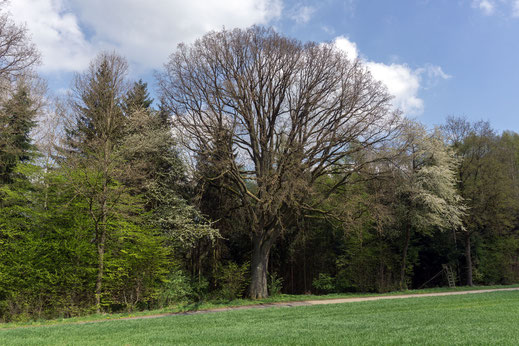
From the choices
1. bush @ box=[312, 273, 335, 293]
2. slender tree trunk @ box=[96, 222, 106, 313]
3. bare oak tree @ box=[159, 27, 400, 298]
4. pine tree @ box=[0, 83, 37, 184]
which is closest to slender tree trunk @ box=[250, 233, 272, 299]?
bare oak tree @ box=[159, 27, 400, 298]

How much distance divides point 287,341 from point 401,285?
17.0 m

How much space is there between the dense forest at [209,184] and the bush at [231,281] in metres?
0.10

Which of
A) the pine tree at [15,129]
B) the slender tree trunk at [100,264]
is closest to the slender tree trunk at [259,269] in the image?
the slender tree trunk at [100,264]

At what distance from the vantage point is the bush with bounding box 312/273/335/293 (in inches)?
818

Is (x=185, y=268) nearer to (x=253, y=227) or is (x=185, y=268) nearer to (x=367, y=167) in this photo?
(x=253, y=227)

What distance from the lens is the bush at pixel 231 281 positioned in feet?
56.3

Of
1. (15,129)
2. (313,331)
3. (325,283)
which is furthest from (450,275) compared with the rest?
(15,129)

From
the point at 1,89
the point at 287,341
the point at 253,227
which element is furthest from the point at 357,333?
the point at 1,89

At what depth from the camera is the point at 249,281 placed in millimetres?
18453

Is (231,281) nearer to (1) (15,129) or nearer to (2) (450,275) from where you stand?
(1) (15,129)

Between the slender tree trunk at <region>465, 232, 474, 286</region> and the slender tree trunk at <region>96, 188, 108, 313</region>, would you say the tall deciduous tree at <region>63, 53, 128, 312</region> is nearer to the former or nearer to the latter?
the slender tree trunk at <region>96, 188, 108, 313</region>

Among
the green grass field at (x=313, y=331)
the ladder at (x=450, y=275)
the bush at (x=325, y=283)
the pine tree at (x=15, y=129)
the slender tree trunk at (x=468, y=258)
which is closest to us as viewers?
the green grass field at (x=313, y=331)

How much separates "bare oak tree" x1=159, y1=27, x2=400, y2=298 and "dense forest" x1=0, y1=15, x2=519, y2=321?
79 millimetres

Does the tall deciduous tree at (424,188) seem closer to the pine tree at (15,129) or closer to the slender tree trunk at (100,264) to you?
the slender tree trunk at (100,264)
